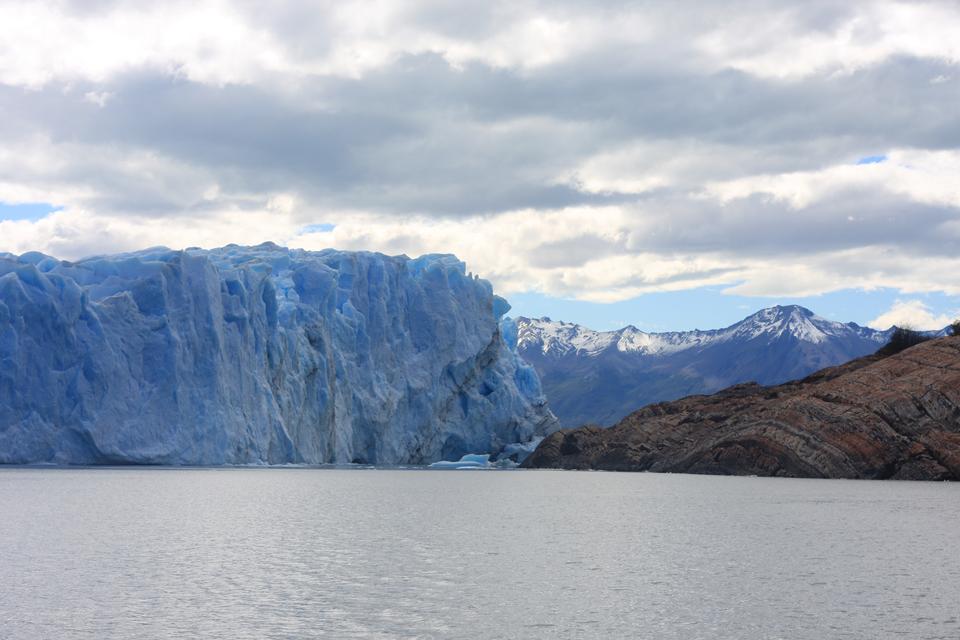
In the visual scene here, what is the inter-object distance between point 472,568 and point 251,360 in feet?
180

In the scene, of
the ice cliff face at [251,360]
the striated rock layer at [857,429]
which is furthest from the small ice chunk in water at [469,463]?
the striated rock layer at [857,429]

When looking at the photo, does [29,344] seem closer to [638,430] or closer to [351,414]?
[351,414]

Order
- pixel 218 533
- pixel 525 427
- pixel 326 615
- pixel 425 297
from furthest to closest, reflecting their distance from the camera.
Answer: pixel 525 427, pixel 425 297, pixel 218 533, pixel 326 615

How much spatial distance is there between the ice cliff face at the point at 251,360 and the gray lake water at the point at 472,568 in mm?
18499

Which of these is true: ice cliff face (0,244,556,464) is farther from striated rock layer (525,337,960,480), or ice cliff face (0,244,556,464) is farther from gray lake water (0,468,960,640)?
striated rock layer (525,337,960,480)

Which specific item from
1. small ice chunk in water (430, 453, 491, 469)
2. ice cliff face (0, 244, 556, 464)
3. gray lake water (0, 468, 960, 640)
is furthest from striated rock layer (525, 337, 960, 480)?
gray lake water (0, 468, 960, 640)

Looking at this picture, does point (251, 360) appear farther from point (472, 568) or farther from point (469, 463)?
point (472, 568)

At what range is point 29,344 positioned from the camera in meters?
69.5

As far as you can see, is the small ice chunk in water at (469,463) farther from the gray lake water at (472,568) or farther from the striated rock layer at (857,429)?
the gray lake water at (472,568)

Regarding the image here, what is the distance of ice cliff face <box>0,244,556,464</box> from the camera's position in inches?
2744

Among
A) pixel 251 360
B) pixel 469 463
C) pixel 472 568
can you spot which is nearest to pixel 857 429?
pixel 469 463

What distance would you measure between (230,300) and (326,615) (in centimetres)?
6157

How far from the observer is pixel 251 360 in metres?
79.2

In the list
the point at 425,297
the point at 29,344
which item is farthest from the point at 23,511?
the point at 425,297
